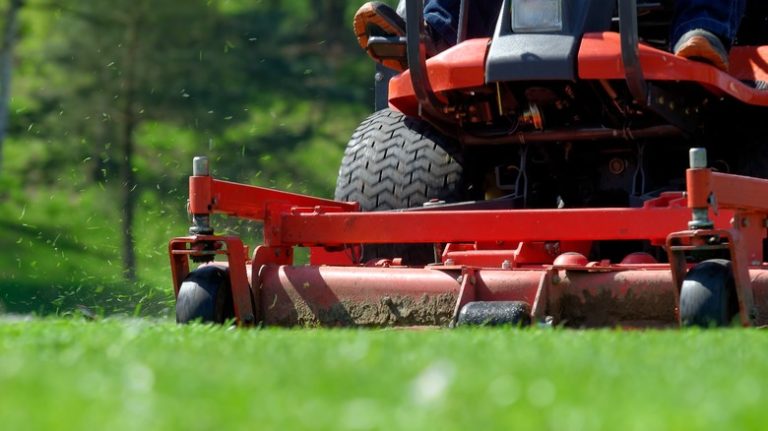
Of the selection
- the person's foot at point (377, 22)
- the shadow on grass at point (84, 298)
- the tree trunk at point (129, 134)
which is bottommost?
the shadow on grass at point (84, 298)

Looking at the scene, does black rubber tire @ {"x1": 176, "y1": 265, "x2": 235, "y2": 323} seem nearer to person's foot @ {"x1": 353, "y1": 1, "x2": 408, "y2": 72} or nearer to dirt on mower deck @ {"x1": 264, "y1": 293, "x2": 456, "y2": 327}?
dirt on mower deck @ {"x1": 264, "y1": 293, "x2": 456, "y2": 327}

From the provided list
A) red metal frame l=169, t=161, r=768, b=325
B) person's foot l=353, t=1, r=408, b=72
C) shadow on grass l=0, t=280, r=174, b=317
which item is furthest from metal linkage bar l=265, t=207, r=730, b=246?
shadow on grass l=0, t=280, r=174, b=317

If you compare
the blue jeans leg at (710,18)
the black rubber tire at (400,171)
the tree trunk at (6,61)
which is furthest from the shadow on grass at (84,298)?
the blue jeans leg at (710,18)

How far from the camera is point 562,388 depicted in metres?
3.07

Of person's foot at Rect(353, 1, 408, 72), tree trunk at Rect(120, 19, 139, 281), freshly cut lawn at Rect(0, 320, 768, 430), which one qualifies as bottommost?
tree trunk at Rect(120, 19, 139, 281)

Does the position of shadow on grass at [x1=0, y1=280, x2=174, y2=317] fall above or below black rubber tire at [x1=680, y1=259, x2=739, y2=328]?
below

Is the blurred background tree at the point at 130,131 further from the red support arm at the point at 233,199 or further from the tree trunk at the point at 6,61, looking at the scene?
the red support arm at the point at 233,199

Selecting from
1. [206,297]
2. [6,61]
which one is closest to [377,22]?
[206,297]

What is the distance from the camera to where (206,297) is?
6340 mm

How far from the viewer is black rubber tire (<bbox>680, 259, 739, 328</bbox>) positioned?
556 cm

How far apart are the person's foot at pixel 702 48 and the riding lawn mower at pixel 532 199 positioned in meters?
0.05

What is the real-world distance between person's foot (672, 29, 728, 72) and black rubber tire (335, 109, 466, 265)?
4.67 feet

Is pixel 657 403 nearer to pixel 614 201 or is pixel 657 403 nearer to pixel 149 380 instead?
pixel 149 380

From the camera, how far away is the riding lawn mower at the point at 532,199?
235 inches
